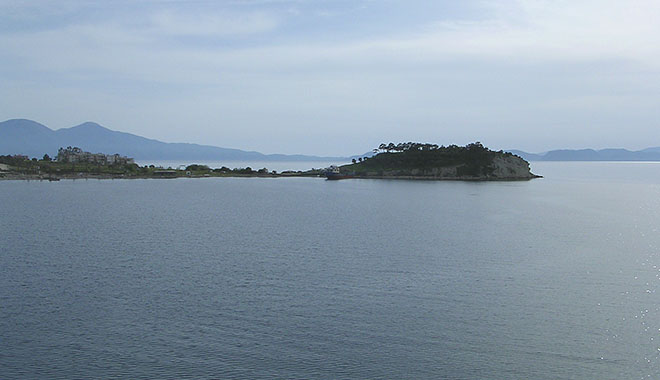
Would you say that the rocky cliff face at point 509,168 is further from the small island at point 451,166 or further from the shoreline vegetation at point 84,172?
the shoreline vegetation at point 84,172

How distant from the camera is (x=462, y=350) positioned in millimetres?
21156

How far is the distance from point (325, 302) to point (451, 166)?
144 meters

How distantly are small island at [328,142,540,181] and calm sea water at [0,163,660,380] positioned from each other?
11031cm

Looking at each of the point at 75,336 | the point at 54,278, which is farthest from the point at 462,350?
the point at 54,278

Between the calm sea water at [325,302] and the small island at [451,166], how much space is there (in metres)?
110

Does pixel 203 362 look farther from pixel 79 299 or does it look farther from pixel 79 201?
pixel 79 201

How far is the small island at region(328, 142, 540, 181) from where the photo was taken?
162875mm

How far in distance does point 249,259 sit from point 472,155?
137804 mm

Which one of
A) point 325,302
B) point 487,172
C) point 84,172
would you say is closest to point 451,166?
point 487,172

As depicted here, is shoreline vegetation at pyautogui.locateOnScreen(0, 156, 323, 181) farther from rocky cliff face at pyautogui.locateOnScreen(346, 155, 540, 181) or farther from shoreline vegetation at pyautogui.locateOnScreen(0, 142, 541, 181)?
rocky cliff face at pyautogui.locateOnScreen(346, 155, 540, 181)

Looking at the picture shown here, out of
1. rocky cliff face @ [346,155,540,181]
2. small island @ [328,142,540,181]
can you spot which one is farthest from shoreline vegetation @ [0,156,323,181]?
rocky cliff face @ [346,155,540,181]

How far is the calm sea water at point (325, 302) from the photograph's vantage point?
784 inches

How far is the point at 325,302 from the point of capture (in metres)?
26.6

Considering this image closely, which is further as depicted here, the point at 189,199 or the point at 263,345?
the point at 189,199
